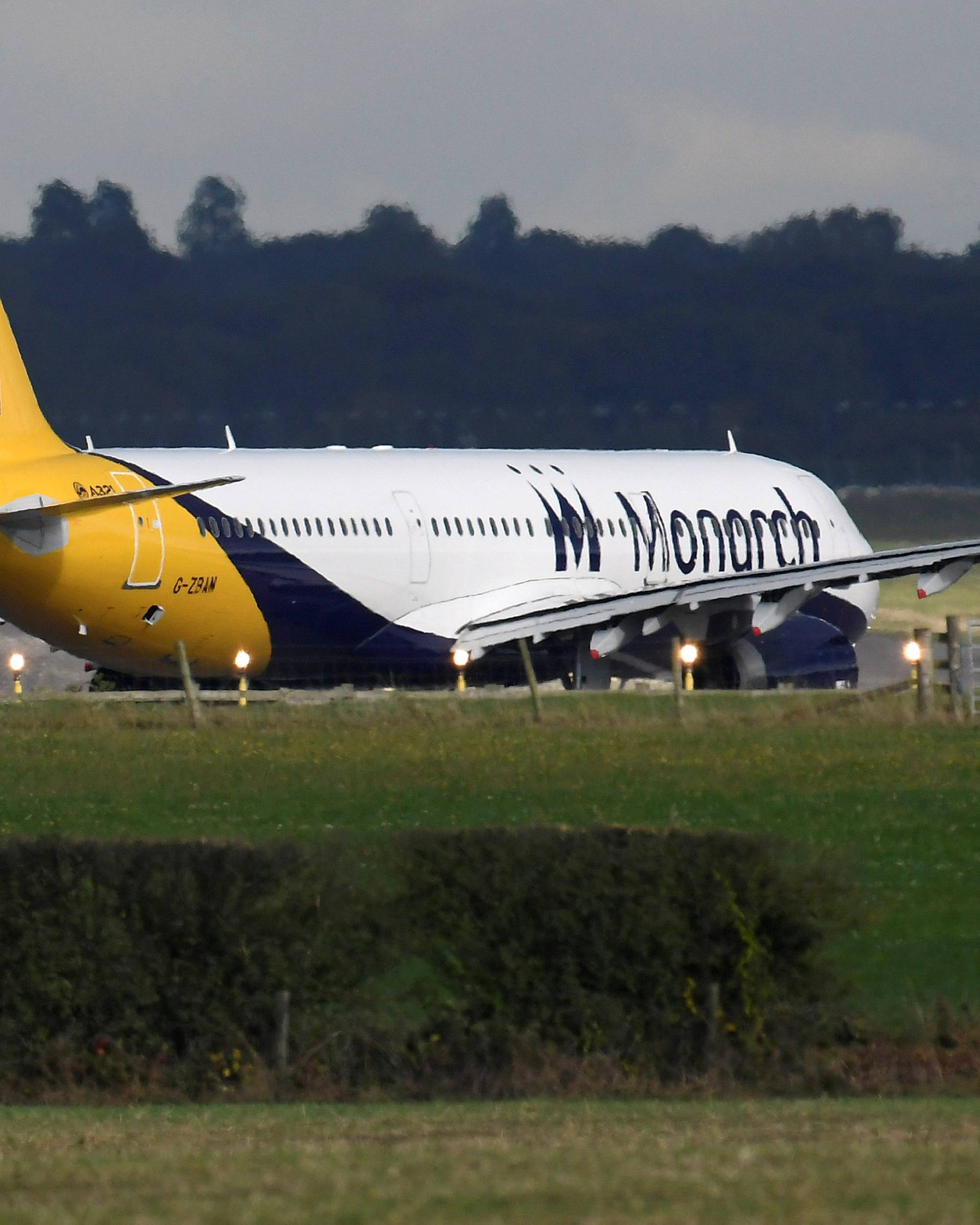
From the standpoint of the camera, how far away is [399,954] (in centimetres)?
1358

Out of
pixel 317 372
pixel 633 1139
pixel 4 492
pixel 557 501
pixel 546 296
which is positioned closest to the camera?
pixel 633 1139

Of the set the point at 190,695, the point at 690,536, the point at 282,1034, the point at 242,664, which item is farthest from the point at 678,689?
the point at 282,1034

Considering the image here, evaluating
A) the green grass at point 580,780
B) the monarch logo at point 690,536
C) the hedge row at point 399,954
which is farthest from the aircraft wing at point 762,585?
the hedge row at point 399,954

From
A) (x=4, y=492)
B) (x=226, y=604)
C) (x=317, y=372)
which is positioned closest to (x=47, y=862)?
(x=4, y=492)

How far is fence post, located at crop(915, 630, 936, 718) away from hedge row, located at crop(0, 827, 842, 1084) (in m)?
17.6

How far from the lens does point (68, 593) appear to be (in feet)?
108

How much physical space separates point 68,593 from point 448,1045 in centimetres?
2033

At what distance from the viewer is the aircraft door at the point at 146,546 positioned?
109ft

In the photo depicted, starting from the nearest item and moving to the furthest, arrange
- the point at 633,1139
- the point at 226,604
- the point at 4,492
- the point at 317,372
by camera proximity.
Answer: the point at 633,1139, the point at 4,492, the point at 226,604, the point at 317,372

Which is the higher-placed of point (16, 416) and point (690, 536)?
point (16, 416)

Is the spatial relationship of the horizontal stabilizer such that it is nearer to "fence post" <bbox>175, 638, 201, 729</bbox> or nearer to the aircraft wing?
"fence post" <bbox>175, 638, 201, 729</bbox>

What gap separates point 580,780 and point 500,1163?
46.3 feet

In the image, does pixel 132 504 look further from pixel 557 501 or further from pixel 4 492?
pixel 557 501

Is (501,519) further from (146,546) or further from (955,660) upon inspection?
(955,660)
